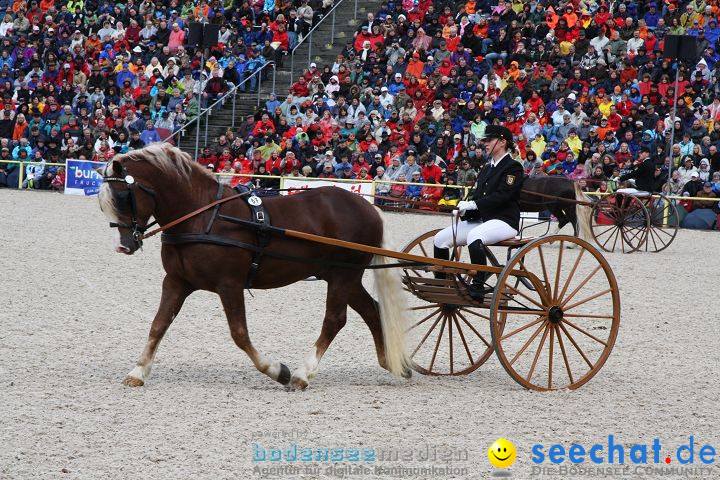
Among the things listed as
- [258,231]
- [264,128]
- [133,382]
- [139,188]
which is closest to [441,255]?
[258,231]

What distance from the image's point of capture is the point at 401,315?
7.12 meters

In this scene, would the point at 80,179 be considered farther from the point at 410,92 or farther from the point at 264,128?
the point at 410,92

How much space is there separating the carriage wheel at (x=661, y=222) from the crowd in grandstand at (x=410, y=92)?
0.40 m

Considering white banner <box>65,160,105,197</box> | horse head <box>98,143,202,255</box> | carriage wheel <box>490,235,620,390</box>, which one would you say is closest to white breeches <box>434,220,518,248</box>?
carriage wheel <box>490,235,620,390</box>

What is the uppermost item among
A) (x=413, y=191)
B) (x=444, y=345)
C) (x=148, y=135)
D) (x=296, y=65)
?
(x=296, y=65)

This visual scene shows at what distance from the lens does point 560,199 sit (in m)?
14.8

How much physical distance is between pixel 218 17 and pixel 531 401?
21.7 m

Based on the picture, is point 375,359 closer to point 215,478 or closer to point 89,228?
point 215,478

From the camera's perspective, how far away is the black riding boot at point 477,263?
7043 mm

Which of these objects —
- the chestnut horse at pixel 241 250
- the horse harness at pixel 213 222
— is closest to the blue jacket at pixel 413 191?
the chestnut horse at pixel 241 250

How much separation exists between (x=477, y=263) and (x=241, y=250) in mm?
1550

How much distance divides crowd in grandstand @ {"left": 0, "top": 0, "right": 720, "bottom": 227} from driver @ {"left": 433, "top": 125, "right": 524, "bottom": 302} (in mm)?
9363

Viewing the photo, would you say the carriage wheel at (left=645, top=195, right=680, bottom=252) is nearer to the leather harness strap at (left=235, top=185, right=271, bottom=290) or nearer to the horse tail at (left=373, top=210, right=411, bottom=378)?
the horse tail at (left=373, top=210, right=411, bottom=378)

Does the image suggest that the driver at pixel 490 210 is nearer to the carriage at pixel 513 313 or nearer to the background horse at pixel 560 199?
A: the carriage at pixel 513 313
